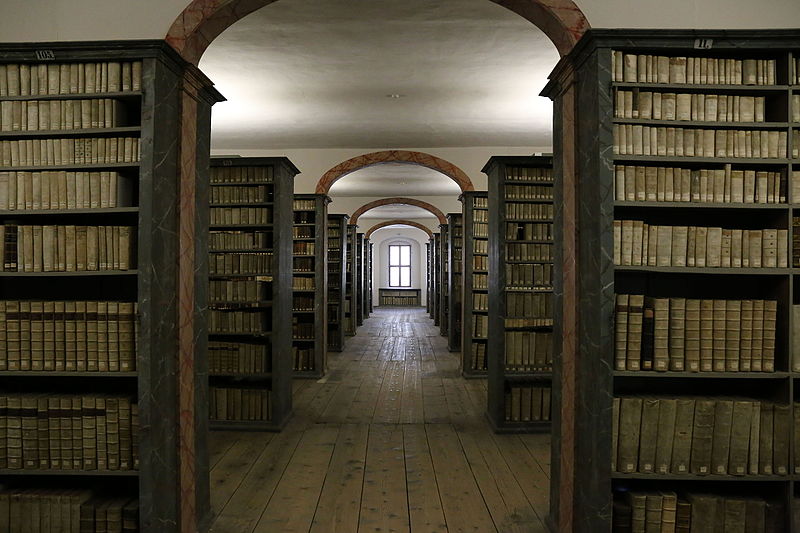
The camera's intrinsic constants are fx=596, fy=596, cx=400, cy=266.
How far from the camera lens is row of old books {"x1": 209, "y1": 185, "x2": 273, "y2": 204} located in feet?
20.5

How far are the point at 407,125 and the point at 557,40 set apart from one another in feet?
15.5

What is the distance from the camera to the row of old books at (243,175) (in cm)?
627

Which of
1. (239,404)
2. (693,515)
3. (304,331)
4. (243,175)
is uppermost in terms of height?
(243,175)

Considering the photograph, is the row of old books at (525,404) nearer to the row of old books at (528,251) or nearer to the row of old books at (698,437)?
the row of old books at (528,251)

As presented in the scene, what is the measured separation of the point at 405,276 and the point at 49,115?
24183mm

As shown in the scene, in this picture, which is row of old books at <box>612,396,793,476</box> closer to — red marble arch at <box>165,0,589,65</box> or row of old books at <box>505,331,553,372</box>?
red marble arch at <box>165,0,589,65</box>

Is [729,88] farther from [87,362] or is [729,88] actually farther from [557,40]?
[87,362]

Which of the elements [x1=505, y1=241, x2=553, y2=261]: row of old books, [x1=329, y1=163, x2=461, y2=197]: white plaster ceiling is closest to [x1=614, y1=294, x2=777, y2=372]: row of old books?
[x1=505, y1=241, x2=553, y2=261]: row of old books

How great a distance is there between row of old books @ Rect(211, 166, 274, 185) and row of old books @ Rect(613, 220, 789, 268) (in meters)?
4.18

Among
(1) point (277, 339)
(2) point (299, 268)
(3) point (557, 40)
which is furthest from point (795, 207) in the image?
(2) point (299, 268)

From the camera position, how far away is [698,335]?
304 centimetres

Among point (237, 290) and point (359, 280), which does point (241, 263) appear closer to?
point (237, 290)

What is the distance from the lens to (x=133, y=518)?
10.5 feet

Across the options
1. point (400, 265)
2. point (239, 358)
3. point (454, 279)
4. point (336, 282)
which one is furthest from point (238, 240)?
point (400, 265)
